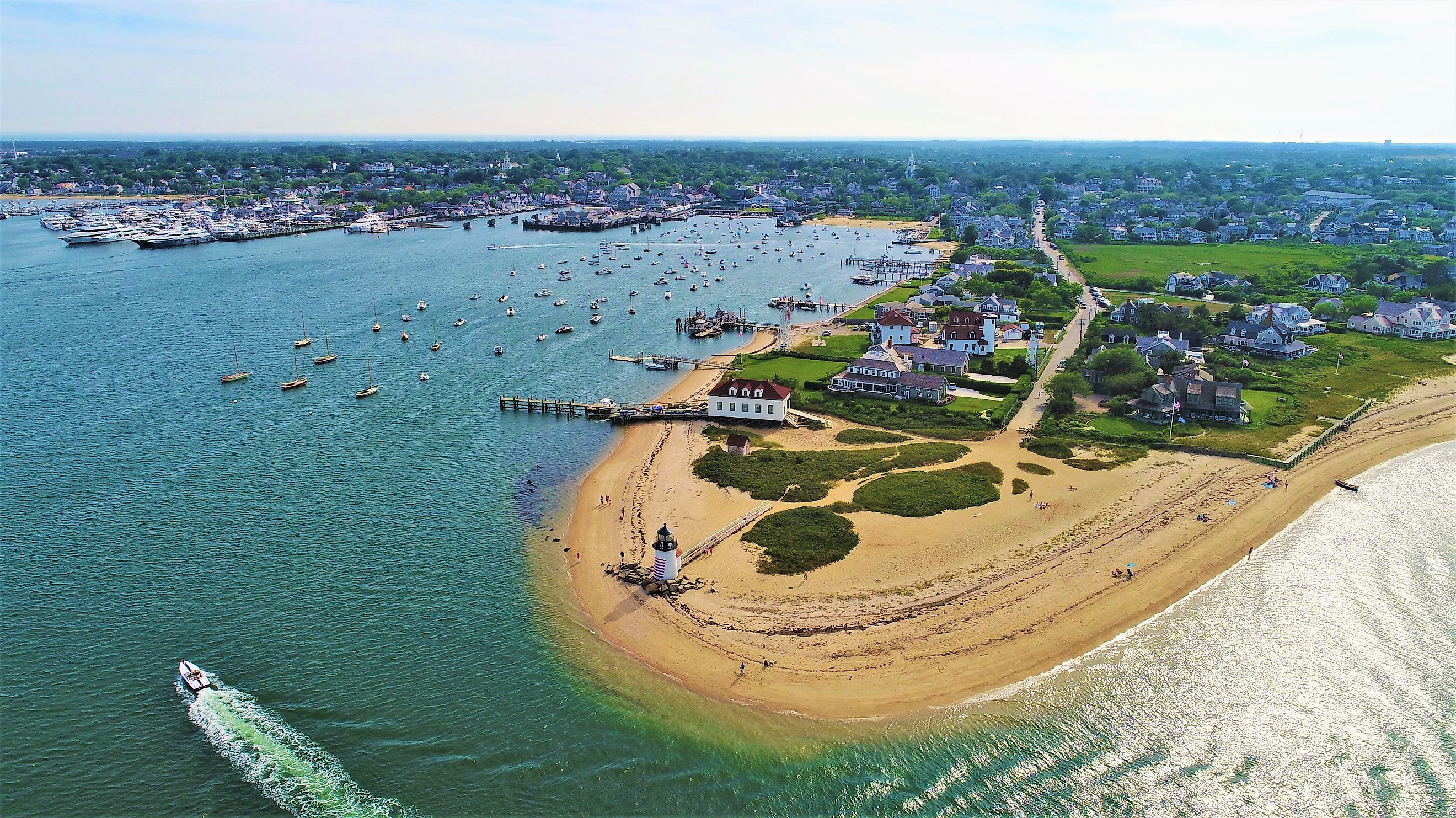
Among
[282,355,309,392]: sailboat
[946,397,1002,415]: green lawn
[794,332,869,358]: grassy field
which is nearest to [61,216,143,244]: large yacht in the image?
[282,355,309,392]: sailboat

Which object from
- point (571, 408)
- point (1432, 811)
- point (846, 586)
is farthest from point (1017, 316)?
point (1432, 811)

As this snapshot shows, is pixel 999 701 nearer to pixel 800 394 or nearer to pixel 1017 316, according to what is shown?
pixel 800 394

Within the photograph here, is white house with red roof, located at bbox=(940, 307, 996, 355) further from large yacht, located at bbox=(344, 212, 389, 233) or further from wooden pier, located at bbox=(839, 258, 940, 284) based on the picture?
large yacht, located at bbox=(344, 212, 389, 233)

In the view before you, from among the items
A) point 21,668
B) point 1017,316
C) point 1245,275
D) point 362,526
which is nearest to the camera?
point 21,668

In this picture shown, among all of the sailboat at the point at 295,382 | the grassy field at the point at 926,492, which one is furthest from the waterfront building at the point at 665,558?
the sailboat at the point at 295,382

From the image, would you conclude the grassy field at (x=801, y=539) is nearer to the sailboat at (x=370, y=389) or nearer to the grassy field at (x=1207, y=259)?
the sailboat at (x=370, y=389)

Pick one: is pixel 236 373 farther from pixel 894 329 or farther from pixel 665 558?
pixel 894 329

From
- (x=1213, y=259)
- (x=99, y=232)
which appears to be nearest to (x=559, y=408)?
(x=1213, y=259)
